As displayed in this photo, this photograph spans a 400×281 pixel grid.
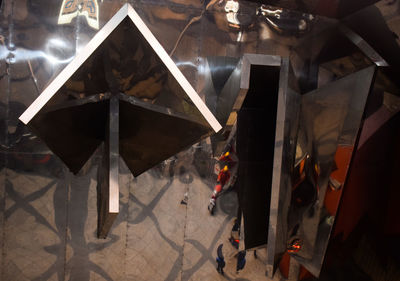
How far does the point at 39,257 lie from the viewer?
2.00 metres

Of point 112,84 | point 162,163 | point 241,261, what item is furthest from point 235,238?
point 112,84

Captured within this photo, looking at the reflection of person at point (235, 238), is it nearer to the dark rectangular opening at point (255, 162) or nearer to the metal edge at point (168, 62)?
the dark rectangular opening at point (255, 162)

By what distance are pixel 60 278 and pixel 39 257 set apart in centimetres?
16

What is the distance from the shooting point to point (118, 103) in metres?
1.29

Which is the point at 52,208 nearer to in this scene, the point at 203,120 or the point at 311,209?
the point at 203,120

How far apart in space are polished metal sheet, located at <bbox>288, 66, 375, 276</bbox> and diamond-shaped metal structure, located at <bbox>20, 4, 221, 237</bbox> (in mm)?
823

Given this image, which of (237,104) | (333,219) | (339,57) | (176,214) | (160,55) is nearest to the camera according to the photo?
(160,55)

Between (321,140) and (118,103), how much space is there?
1.14 m

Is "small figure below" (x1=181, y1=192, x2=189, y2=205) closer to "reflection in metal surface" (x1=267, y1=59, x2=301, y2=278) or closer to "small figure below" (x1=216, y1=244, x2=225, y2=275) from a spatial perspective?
"small figure below" (x1=216, y1=244, x2=225, y2=275)

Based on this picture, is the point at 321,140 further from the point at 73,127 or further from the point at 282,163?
the point at 73,127

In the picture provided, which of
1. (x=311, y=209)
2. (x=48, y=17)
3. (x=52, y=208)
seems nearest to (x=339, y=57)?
(x=311, y=209)

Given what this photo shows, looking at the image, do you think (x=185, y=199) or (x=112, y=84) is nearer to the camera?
(x=112, y=84)

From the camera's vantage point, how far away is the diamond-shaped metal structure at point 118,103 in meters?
1.08

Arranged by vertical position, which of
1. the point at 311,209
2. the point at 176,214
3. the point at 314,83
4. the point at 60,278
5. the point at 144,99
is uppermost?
the point at 144,99
